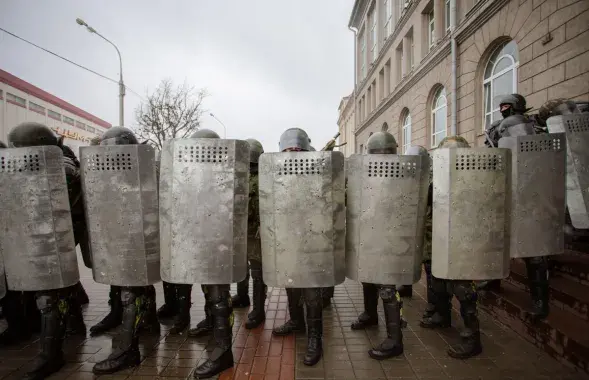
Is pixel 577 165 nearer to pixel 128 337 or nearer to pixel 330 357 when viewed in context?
pixel 330 357

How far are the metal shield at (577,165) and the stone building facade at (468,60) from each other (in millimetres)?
2612

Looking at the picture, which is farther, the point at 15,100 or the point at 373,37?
the point at 373,37

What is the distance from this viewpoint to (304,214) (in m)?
2.85

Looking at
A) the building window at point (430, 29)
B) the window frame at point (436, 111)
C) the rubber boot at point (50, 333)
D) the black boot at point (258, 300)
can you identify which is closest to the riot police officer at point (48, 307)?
the rubber boot at point (50, 333)

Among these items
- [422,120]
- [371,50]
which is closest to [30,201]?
[422,120]

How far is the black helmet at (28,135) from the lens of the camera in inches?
113

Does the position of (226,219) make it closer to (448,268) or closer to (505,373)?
(448,268)

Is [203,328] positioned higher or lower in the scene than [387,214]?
lower

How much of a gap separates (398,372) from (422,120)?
11.2 metres

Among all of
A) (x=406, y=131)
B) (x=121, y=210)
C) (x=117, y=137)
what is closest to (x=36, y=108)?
(x=406, y=131)

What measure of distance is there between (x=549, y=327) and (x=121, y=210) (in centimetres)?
394

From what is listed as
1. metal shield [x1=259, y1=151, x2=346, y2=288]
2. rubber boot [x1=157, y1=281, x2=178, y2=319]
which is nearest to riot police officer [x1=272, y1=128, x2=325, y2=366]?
metal shield [x1=259, y1=151, x2=346, y2=288]

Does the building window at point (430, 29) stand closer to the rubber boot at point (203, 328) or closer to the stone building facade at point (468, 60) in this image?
the stone building facade at point (468, 60)

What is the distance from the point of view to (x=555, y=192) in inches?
121
